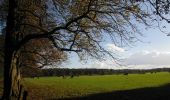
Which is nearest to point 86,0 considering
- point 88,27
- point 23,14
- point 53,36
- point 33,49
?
point 88,27

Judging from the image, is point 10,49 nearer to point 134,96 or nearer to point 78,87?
point 134,96

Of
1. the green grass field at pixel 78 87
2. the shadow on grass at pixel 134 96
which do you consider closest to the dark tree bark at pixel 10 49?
the green grass field at pixel 78 87

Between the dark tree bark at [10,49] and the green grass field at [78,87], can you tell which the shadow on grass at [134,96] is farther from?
the dark tree bark at [10,49]

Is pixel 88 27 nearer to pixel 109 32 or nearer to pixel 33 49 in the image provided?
pixel 109 32

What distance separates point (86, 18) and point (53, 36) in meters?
2.67

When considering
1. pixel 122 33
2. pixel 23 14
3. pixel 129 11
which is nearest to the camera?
pixel 129 11

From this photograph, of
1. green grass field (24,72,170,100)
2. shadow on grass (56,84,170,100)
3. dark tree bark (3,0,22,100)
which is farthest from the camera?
green grass field (24,72,170,100)

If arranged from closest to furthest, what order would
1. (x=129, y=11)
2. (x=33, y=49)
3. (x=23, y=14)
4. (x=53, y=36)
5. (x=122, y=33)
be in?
(x=129, y=11) < (x=122, y=33) < (x=53, y=36) < (x=23, y=14) < (x=33, y=49)

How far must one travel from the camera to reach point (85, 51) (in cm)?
2778

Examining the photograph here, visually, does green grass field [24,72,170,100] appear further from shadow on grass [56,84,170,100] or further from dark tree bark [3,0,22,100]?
Answer: dark tree bark [3,0,22,100]

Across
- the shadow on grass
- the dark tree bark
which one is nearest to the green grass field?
the shadow on grass

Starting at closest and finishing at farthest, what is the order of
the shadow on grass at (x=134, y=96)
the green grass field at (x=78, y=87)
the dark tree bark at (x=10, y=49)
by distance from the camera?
1. the dark tree bark at (x=10, y=49)
2. the shadow on grass at (x=134, y=96)
3. the green grass field at (x=78, y=87)

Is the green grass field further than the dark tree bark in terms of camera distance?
Yes

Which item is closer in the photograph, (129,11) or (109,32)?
(129,11)
